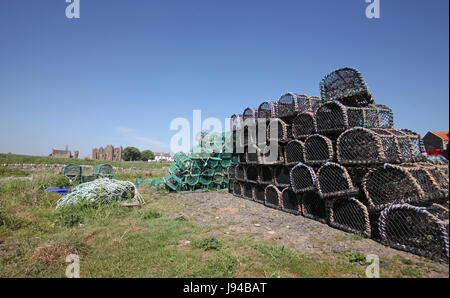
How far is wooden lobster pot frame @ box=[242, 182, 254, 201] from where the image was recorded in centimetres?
817

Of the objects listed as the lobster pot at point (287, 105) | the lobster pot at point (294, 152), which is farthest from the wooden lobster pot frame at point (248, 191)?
the lobster pot at point (287, 105)

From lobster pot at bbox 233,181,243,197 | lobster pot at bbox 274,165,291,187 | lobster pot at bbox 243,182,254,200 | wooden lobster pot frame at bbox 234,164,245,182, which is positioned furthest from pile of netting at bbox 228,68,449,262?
lobster pot at bbox 233,181,243,197

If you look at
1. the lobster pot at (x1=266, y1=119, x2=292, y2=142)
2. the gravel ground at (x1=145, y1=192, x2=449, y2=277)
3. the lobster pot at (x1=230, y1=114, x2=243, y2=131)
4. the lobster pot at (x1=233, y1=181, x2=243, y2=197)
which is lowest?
the gravel ground at (x1=145, y1=192, x2=449, y2=277)

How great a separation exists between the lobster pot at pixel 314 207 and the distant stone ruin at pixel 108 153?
73.4m

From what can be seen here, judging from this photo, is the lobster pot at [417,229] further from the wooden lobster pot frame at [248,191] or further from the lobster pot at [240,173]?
the lobster pot at [240,173]

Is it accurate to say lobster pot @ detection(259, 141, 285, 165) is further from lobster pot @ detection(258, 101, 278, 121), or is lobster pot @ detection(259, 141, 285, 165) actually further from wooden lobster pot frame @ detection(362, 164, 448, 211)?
wooden lobster pot frame @ detection(362, 164, 448, 211)

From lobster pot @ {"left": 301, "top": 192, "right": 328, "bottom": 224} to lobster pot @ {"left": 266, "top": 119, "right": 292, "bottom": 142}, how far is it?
5.68 ft

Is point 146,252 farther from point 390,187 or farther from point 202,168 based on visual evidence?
point 202,168

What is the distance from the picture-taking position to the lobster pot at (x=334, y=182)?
4.36 meters

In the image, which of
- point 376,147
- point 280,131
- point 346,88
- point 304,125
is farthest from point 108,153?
point 376,147

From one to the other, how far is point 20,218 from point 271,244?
5.93m

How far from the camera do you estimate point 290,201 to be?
20.2 ft

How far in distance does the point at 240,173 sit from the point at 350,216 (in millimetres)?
4929
